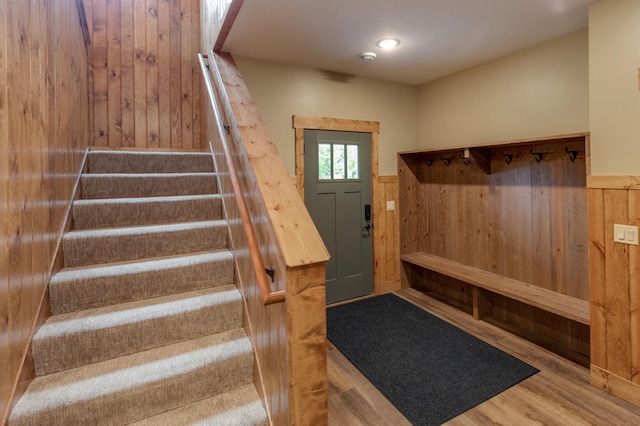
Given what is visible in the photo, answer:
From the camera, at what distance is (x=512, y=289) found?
2875 millimetres

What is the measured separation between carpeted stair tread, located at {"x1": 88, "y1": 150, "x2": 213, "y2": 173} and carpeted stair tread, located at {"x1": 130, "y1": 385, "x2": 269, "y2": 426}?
1.97 meters

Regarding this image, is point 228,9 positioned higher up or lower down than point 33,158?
higher up

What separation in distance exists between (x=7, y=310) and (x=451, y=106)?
396 cm

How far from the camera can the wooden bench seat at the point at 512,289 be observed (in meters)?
2.46

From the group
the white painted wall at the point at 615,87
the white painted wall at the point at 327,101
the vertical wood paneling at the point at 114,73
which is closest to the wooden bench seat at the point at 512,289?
the white painted wall at the point at 615,87

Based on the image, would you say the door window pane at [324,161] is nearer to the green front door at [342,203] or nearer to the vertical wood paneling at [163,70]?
the green front door at [342,203]

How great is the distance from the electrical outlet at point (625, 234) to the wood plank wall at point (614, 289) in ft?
0.07

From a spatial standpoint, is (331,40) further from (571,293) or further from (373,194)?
(571,293)

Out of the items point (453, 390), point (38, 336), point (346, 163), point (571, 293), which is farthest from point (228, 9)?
point (571, 293)

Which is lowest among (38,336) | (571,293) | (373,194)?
(571,293)

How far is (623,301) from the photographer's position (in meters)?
2.03

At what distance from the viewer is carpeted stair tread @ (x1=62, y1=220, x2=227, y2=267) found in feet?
6.25

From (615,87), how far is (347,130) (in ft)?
7.35

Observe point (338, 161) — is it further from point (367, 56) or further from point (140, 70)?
point (140, 70)
